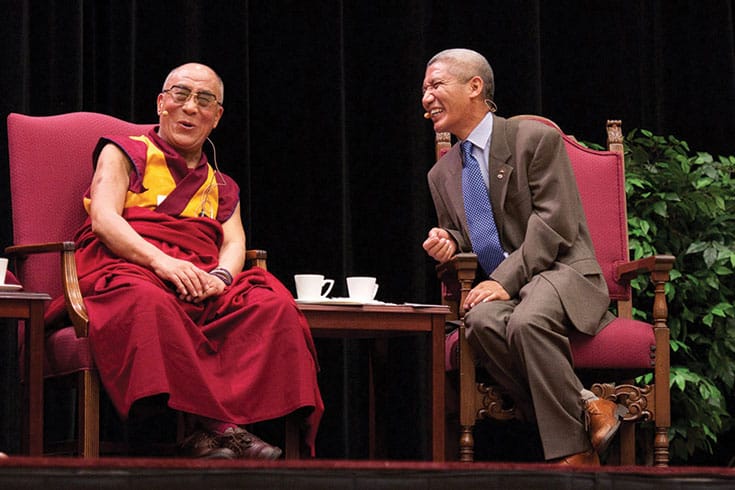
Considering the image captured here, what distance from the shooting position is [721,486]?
2.99ft

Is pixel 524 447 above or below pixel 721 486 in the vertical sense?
below

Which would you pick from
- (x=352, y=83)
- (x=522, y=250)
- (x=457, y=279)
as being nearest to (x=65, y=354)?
(x=457, y=279)

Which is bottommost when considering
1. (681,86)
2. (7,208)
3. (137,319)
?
(137,319)

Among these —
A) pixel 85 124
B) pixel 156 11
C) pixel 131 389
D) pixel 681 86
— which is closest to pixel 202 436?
pixel 131 389

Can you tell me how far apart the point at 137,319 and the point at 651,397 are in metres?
1.30

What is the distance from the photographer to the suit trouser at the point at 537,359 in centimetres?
267

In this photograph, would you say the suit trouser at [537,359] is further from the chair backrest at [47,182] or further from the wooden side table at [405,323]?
the chair backrest at [47,182]

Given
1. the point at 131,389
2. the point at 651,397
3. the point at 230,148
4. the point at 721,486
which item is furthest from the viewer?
the point at 230,148

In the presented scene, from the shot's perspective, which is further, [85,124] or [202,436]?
[85,124]

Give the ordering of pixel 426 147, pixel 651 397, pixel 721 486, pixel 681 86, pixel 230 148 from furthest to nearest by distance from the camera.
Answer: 1. pixel 681 86
2. pixel 426 147
3. pixel 230 148
4. pixel 651 397
5. pixel 721 486

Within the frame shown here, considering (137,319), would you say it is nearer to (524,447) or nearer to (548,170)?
(548,170)

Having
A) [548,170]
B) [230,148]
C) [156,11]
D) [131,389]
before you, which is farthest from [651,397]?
[156,11]

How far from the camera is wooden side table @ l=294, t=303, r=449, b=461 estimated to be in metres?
2.75

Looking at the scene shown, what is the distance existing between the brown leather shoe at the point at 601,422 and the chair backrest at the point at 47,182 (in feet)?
4.37
